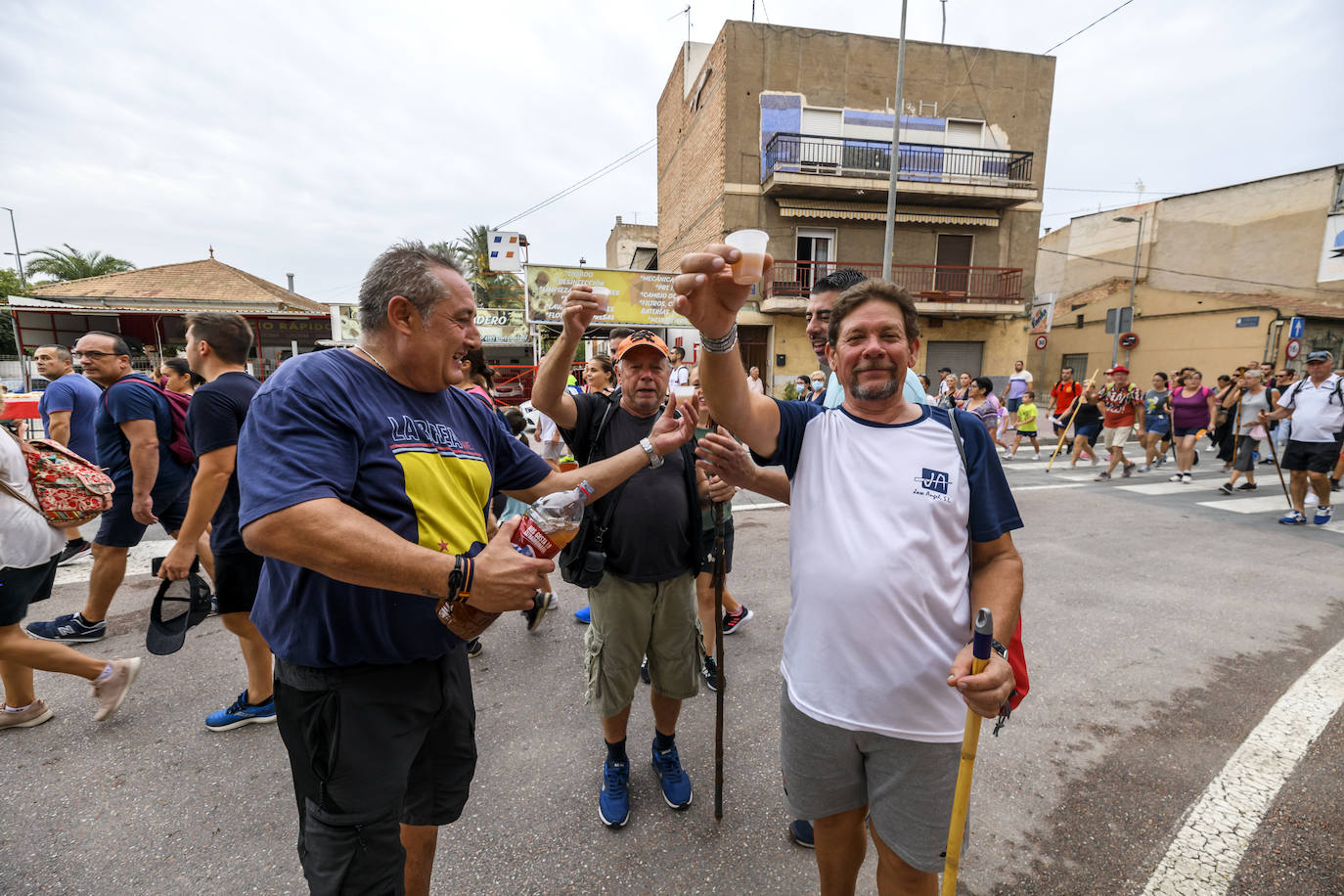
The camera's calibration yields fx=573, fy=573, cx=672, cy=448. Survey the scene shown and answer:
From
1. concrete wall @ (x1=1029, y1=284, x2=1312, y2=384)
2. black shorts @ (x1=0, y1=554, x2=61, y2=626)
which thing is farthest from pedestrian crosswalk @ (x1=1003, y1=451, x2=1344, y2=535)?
concrete wall @ (x1=1029, y1=284, x2=1312, y2=384)

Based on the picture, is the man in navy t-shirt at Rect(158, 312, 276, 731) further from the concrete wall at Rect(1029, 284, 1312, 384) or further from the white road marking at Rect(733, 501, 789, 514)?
the concrete wall at Rect(1029, 284, 1312, 384)

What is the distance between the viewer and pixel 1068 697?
323cm

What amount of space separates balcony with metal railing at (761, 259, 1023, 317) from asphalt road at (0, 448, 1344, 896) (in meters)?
15.4

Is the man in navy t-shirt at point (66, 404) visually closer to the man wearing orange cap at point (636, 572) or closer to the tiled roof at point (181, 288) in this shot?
the man wearing orange cap at point (636, 572)

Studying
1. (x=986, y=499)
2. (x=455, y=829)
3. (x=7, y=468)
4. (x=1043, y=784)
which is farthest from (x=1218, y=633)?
(x=7, y=468)

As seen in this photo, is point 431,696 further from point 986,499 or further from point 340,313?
point 340,313

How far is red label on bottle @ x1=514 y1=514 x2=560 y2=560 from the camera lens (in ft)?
4.58

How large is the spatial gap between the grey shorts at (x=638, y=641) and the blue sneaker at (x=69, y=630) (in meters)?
3.61

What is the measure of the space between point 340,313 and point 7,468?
18.7m

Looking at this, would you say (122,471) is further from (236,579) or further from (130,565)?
(130,565)

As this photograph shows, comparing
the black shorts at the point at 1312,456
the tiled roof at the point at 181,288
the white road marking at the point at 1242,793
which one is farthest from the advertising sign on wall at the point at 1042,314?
the tiled roof at the point at 181,288

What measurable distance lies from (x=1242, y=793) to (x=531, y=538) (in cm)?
324

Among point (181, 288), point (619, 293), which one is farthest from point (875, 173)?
point (181, 288)

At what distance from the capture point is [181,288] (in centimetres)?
2169
